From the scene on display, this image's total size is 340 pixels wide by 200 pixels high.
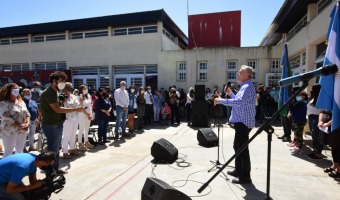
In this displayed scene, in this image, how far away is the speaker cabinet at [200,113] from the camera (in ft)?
33.5

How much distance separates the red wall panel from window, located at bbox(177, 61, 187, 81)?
11.2 feet

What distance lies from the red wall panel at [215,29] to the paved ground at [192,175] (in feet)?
40.8

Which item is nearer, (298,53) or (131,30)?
(298,53)

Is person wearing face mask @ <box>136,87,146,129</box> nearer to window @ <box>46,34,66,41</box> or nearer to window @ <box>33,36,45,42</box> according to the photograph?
window @ <box>46,34,66,41</box>

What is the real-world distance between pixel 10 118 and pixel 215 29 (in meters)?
16.2

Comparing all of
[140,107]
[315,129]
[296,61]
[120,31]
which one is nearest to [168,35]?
[120,31]

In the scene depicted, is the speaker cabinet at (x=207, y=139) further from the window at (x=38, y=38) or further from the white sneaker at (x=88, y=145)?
the window at (x=38, y=38)

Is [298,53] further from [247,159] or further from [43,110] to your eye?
[43,110]

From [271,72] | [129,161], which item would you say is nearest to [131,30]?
[271,72]

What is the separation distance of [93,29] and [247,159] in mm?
16429

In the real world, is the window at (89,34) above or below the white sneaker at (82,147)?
above

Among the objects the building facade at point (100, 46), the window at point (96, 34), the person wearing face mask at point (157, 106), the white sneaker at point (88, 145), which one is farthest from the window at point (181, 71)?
the white sneaker at point (88, 145)

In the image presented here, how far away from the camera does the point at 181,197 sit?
2.75 metres

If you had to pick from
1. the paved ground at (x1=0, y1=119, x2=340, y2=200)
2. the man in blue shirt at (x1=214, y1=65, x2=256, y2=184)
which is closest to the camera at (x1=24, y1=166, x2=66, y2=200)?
the paved ground at (x1=0, y1=119, x2=340, y2=200)
